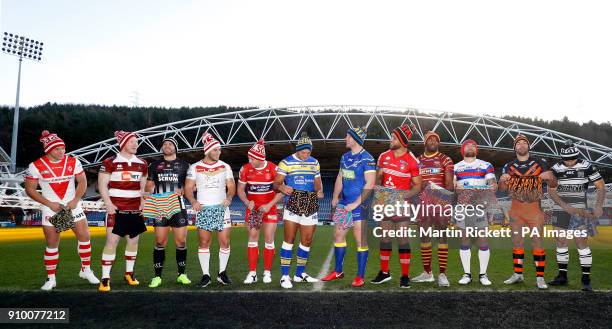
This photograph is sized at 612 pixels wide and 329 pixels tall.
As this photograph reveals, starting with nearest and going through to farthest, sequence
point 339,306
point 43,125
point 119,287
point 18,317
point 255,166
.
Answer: point 18,317, point 339,306, point 119,287, point 255,166, point 43,125

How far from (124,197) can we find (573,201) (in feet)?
23.5

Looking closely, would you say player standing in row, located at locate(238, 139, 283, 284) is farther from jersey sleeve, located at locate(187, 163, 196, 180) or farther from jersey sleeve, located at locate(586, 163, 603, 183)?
jersey sleeve, located at locate(586, 163, 603, 183)

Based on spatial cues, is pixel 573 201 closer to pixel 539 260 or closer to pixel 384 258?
pixel 539 260

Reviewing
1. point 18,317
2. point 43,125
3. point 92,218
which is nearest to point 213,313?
point 18,317

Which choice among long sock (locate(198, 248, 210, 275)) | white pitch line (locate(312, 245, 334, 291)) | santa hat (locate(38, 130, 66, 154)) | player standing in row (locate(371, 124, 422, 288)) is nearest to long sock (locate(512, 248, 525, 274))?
player standing in row (locate(371, 124, 422, 288))

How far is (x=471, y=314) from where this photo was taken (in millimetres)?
5137

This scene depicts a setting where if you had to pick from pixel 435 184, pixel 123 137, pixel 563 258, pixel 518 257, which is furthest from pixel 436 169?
pixel 123 137

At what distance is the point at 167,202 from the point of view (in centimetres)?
716

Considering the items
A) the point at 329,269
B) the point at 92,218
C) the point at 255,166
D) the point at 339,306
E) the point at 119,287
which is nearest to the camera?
the point at 339,306

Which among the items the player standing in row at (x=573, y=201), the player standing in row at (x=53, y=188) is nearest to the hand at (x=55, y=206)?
the player standing in row at (x=53, y=188)

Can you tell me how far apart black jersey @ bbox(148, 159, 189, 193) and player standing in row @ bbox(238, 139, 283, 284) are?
1.01 m

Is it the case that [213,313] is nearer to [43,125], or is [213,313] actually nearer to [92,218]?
[92,218]

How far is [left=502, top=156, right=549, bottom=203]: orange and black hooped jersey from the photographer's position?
23.5 ft

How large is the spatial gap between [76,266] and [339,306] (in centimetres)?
660
